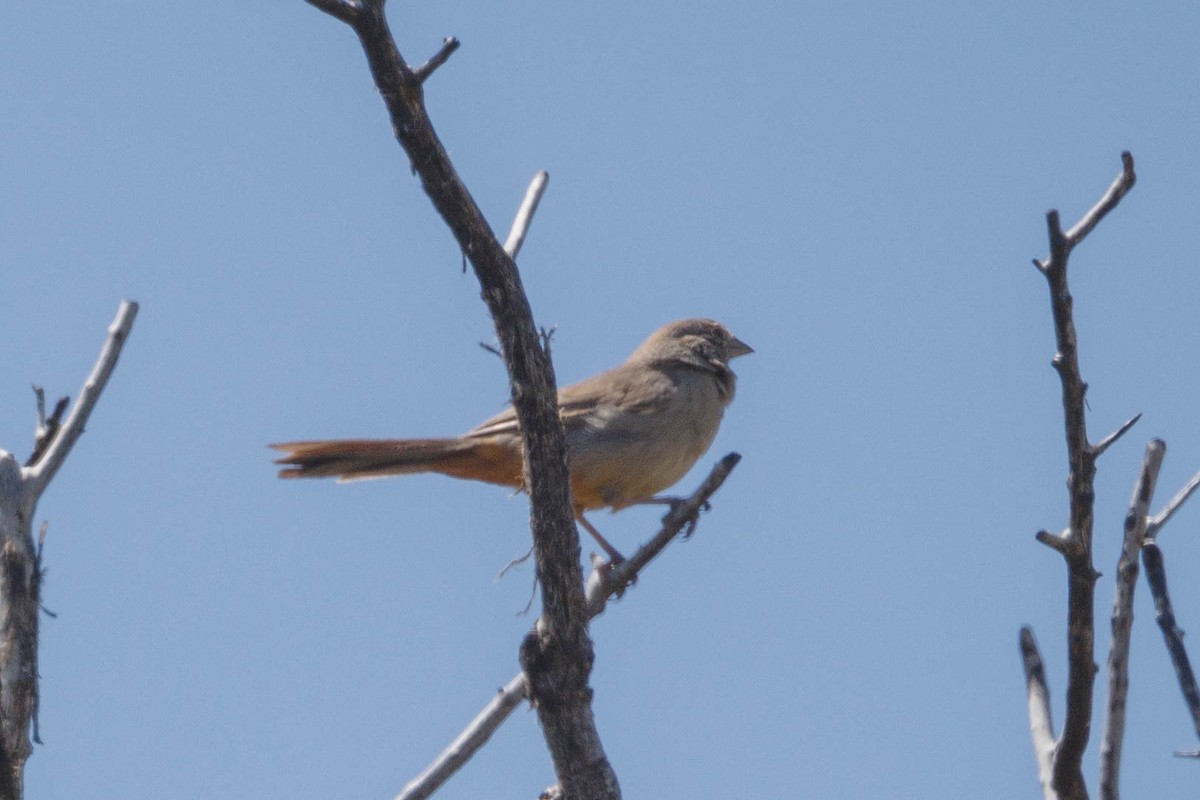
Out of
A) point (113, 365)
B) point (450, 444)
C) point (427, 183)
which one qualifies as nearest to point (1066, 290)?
point (427, 183)

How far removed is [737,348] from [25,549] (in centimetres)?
530

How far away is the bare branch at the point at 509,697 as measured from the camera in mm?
4922

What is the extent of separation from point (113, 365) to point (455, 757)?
6.56 feet

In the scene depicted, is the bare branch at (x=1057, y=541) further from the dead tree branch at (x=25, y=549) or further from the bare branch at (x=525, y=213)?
the dead tree branch at (x=25, y=549)

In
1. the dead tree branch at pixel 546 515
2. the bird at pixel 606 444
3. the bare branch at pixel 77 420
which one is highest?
the bird at pixel 606 444

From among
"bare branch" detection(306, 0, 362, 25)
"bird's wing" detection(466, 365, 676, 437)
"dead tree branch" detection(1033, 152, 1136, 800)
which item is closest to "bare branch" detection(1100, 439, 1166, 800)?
"dead tree branch" detection(1033, 152, 1136, 800)

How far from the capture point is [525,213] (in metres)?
4.87

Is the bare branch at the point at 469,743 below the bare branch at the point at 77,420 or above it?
below

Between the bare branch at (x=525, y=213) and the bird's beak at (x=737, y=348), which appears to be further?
the bird's beak at (x=737, y=348)

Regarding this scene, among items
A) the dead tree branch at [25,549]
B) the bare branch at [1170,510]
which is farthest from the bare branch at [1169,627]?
the dead tree branch at [25,549]

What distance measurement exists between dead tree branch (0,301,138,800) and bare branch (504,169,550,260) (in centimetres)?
180

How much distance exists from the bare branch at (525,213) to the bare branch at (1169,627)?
191cm

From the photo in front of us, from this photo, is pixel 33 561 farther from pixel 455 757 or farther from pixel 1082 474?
pixel 1082 474

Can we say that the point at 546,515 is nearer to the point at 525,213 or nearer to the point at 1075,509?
the point at 525,213
